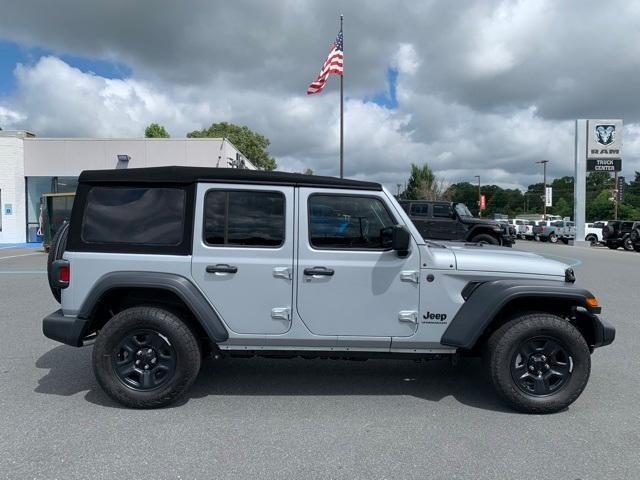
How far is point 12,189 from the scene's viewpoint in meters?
25.8

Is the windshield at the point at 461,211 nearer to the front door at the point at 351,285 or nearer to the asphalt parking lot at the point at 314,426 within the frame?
the asphalt parking lot at the point at 314,426

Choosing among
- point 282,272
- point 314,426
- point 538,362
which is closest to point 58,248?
point 282,272

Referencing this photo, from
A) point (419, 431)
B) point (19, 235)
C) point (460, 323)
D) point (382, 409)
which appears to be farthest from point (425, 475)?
point (19, 235)

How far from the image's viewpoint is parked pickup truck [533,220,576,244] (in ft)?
117

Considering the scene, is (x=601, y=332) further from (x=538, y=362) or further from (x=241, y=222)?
(x=241, y=222)

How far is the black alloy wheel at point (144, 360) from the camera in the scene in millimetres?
4102

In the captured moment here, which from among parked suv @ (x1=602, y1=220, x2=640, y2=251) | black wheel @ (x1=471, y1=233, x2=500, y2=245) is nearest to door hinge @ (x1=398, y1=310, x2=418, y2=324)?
black wheel @ (x1=471, y1=233, x2=500, y2=245)

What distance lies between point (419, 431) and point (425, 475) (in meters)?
0.63

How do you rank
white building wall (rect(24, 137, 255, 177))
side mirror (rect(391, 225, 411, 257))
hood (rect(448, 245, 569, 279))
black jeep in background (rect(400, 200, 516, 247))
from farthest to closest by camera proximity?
white building wall (rect(24, 137, 255, 177)), black jeep in background (rect(400, 200, 516, 247)), hood (rect(448, 245, 569, 279)), side mirror (rect(391, 225, 411, 257))

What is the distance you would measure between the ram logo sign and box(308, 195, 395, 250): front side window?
33.7 metres

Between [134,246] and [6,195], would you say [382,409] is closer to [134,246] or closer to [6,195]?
[134,246]

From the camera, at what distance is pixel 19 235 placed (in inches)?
1032

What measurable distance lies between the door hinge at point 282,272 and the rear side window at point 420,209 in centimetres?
1343

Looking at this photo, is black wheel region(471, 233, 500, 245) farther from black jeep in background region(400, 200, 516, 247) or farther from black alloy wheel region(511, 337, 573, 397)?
black alloy wheel region(511, 337, 573, 397)
